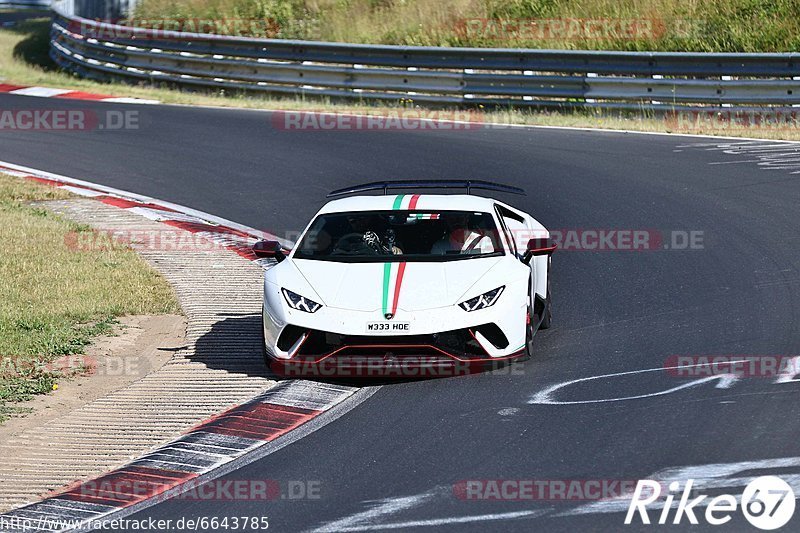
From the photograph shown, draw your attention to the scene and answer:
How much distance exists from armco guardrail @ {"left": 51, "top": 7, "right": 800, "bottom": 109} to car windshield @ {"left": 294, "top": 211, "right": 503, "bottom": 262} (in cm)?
1075

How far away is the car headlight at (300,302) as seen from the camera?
28.2ft

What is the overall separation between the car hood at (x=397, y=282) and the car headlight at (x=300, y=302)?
76 mm

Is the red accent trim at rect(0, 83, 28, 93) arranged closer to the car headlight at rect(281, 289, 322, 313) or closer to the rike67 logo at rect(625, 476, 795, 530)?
the car headlight at rect(281, 289, 322, 313)

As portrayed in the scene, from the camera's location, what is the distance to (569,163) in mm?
16766

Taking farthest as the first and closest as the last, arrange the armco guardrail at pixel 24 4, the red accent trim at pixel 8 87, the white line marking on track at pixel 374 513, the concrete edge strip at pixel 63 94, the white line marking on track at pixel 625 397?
the armco guardrail at pixel 24 4
the red accent trim at pixel 8 87
the concrete edge strip at pixel 63 94
the white line marking on track at pixel 625 397
the white line marking on track at pixel 374 513

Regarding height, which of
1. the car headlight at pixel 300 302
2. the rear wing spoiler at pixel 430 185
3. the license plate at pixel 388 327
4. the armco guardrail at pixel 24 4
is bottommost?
the license plate at pixel 388 327

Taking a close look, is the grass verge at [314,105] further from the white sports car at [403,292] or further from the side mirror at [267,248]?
the side mirror at [267,248]

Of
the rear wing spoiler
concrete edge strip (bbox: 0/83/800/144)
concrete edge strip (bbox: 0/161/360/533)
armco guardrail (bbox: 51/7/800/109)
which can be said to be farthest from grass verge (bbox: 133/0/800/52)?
concrete edge strip (bbox: 0/161/360/533)

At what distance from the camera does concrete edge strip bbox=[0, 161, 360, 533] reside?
21.2 ft

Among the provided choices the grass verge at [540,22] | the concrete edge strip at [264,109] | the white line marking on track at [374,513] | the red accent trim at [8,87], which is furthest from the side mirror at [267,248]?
the red accent trim at [8,87]

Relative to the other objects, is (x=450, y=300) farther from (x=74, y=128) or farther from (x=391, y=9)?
(x=391, y=9)

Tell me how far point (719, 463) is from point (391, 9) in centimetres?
2280

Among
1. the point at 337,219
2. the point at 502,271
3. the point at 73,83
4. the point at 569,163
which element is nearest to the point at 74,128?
the point at 73,83

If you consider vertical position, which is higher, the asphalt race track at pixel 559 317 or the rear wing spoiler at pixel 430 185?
the rear wing spoiler at pixel 430 185
